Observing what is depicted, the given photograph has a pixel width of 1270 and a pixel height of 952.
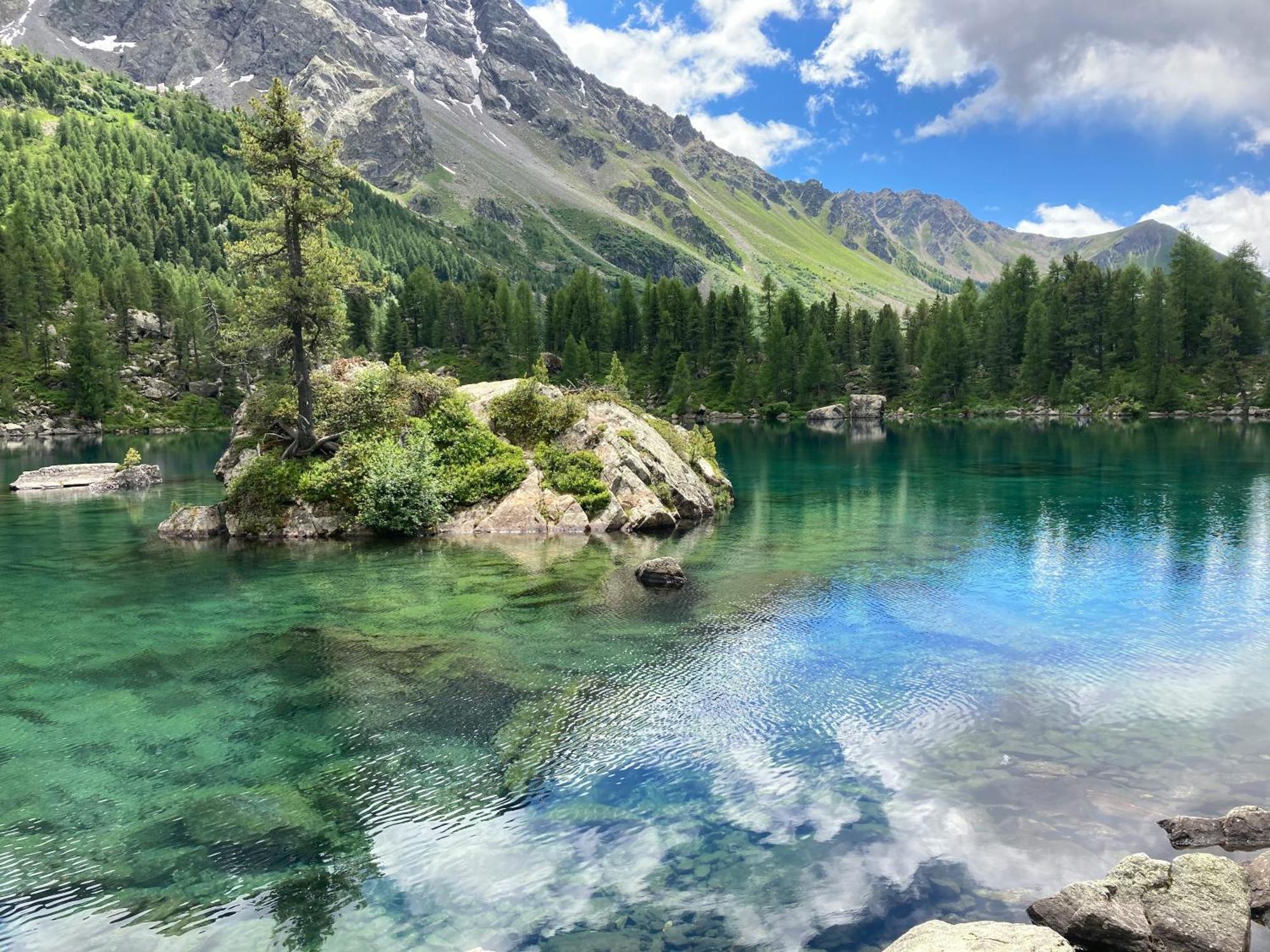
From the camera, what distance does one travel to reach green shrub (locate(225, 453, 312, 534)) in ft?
128

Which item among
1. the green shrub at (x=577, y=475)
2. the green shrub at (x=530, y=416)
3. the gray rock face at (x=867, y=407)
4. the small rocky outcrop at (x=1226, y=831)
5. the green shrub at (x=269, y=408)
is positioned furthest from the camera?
the gray rock face at (x=867, y=407)

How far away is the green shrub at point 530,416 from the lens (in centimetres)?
4475

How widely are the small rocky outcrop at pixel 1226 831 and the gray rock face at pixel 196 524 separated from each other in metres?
41.2

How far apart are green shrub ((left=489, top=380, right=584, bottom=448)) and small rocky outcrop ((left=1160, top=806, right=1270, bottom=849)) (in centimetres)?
3614

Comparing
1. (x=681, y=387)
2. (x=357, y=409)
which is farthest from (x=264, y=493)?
(x=681, y=387)

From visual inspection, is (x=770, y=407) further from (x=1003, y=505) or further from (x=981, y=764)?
(x=981, y=764)

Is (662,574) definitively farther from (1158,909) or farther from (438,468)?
(1158,909)

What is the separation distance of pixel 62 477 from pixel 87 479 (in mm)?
1770

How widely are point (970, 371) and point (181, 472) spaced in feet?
504

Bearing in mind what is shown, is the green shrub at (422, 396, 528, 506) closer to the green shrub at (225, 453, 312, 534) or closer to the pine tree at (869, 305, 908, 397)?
the green shrub at (225, 453, 312, 534)

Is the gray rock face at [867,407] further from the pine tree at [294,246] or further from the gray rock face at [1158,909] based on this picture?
the gray rock face at [1158,909]

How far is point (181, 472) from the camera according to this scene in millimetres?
73000

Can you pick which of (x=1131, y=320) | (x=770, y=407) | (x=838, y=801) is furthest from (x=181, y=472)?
(x=1131, y=320)

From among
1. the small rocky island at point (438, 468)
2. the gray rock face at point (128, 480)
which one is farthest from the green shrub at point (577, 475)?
the gray rock face at point (128, 480)
